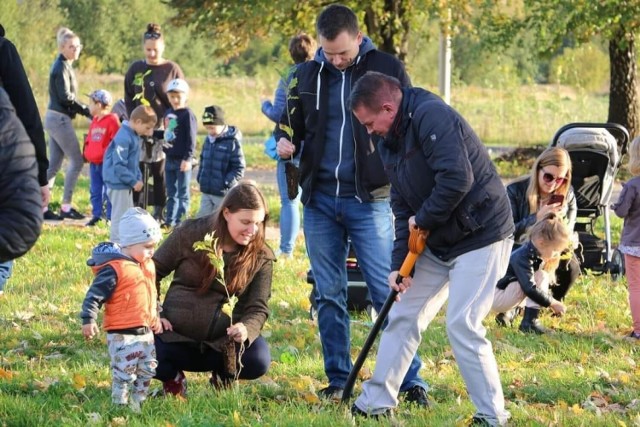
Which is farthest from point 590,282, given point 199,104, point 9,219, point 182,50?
point 182,50

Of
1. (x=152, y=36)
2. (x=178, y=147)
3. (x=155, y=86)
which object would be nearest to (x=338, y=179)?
(x=178, y=147)

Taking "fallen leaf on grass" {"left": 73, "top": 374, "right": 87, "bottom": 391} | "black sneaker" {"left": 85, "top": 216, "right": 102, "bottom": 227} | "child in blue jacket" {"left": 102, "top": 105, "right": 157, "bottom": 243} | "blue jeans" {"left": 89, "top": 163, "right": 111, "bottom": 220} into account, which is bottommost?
"black sneaker" {"left": 85, "top": 216, "right": 102, "bottom": 227}

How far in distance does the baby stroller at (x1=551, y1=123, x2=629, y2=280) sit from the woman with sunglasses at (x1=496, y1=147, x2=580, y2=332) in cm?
135

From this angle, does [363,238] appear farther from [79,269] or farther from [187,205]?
[187,205]

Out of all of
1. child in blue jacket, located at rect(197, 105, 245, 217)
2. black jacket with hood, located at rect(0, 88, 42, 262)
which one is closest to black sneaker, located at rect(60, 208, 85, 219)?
child in blue jacket, located at rect(197, 105, 245, 217)

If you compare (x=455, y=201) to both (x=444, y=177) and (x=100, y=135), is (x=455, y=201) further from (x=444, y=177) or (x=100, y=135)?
(x=100, y=135)

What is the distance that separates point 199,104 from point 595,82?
21.2 meters

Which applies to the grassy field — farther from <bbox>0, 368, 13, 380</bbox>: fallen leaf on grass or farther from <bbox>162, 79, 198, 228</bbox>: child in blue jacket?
<bbox>162, 79, 198, 228</bbox>: child in blue jacket

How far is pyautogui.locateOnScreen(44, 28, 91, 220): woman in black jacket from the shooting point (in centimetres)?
1473

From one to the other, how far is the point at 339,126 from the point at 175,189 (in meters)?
7.30

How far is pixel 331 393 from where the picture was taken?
6613 millimetres

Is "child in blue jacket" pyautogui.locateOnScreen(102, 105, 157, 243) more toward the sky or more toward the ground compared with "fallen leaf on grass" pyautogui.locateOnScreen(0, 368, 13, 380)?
more toward the sky

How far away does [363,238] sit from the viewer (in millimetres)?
6613

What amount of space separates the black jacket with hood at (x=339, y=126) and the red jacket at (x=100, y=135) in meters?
7.67
